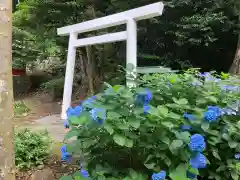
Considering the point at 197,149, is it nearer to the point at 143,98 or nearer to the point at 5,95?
the point at 143,98

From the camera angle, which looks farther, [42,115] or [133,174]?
[42,115]

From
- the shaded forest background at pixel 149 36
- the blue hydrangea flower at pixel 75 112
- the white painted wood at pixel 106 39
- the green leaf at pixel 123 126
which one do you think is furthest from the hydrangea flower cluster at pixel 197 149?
the shaded forest background at pixel 149 36

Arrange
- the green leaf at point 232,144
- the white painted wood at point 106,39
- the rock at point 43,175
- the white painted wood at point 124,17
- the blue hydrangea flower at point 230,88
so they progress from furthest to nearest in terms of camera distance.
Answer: the white painted wood at point 106,39 → the white painted wood at point 124,17 → the rock at point 43,175 → the blue hydrangea flower at point 230,88 → the green leaf at point 232,144

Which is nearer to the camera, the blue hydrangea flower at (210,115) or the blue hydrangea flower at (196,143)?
the blue hydrangea flower at (196,143)

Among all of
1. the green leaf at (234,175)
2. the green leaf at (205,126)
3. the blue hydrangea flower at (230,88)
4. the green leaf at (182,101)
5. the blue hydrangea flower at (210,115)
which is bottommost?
the green leaf at (234,175)

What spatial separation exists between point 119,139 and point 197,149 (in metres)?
0.41

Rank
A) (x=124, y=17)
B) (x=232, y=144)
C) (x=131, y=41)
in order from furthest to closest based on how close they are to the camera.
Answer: (x=124, y=17)
(x=131, y=41)
(x=232, y=144)

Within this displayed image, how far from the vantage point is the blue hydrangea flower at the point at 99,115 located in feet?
5.38

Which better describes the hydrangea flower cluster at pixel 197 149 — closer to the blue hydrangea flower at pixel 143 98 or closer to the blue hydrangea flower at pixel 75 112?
the blue hydrangea flower at pixel 143 98

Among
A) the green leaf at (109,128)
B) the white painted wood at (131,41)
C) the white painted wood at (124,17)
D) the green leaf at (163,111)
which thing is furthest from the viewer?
the white painted wood at (131,41)

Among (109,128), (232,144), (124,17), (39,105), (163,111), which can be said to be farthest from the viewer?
(39,105)

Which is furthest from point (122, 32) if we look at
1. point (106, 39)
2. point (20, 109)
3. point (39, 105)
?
point (39, 105)

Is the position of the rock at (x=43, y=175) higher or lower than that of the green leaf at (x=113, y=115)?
lower

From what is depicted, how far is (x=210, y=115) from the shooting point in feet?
5.77
